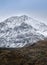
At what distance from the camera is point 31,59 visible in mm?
54281

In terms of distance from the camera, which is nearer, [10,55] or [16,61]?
[16,61]

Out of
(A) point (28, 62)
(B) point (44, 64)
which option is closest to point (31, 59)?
(A) point (28, 62)

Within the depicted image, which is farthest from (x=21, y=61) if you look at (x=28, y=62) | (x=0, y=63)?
(x=0, y=63)

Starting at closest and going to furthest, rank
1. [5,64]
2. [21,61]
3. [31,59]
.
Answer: [5,64] < [21,61] < [31,59]

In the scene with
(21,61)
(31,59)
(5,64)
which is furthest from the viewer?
(31,59)

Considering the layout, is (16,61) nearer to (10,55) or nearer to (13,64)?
(13,64)

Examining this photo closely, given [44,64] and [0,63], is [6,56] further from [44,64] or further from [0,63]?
[44,64]

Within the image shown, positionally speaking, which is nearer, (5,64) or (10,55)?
(5,64)

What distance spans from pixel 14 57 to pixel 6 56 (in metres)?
2.12

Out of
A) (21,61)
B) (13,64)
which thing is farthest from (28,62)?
(13,64)

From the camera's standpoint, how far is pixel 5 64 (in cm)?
4772

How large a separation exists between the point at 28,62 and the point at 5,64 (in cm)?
612

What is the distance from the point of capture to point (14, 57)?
173 feet

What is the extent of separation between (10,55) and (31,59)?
5037 millimetres
